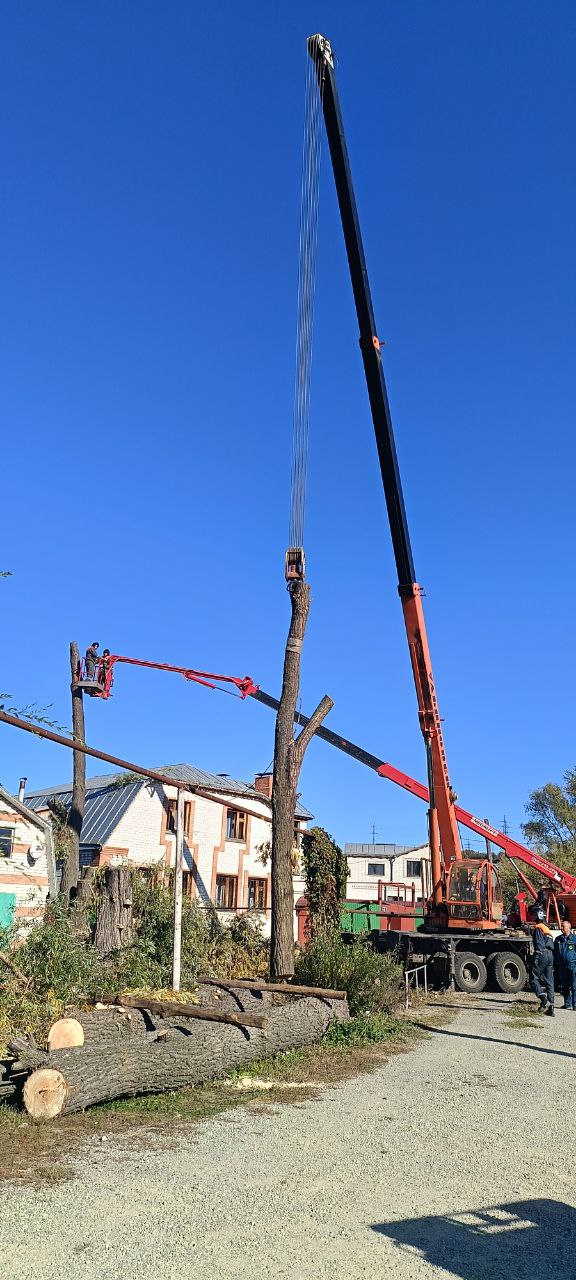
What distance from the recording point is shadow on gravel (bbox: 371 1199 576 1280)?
5.19 m

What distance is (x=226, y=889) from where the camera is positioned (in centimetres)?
2961

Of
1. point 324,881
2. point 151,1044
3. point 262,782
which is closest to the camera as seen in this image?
point 151,1044

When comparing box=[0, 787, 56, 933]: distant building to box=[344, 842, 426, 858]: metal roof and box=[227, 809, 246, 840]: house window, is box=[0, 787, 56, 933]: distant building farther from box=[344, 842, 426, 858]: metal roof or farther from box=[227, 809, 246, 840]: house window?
box=[344, 842, 426, 858]: metal roof

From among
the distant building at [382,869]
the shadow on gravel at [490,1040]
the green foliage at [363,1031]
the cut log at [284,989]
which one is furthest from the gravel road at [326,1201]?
the distant building at [382,869]

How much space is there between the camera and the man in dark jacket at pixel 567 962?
1706cm

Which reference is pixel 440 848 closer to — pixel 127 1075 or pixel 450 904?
pixel 450 904

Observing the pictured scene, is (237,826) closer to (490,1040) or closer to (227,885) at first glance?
(227,885)

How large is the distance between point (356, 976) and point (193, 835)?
14.8 meters

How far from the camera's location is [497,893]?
20.2 m

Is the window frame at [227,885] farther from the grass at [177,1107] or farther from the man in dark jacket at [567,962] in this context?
the grass at [177,1107]

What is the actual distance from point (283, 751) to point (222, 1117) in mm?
7883

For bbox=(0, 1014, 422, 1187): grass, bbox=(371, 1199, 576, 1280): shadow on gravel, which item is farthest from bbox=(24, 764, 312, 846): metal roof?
bbox=(371, 1199, 576, 1280): shadow on gravel

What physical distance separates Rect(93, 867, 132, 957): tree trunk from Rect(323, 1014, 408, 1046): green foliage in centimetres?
429

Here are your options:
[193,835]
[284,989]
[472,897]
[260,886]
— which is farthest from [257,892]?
[284,989]
